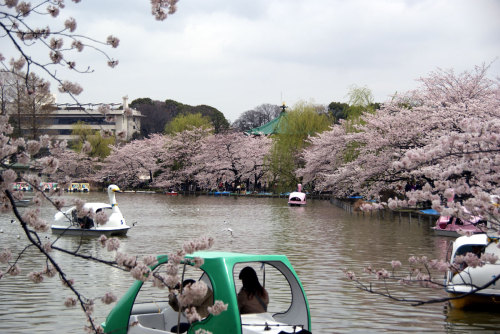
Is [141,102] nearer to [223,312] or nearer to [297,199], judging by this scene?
[297,199]

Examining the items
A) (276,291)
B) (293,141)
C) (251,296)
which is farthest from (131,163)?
(251,296)

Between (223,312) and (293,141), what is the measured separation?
186ft

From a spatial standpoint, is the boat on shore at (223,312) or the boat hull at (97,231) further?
the boat hull at (97,231)

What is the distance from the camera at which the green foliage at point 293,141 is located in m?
63.0

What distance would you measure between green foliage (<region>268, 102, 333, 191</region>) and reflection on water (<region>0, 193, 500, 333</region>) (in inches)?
1153

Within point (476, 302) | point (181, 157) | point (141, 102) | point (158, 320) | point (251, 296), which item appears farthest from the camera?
point (141, 102)

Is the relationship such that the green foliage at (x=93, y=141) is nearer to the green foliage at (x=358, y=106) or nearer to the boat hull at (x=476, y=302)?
the green foliage at (x=358, y=106)

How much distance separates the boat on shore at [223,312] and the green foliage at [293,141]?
179 ft

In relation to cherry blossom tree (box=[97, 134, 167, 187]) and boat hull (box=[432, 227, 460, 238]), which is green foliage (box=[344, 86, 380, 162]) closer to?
boat hull (box=[432, 227, 460, 238])

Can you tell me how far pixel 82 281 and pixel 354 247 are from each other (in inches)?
383

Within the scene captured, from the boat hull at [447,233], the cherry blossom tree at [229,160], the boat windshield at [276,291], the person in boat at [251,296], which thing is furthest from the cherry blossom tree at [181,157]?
the person in boat at [251,296]

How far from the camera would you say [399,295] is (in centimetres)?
1270

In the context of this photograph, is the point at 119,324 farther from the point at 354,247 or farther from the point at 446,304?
the point at 354,247

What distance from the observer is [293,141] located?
207 ft
